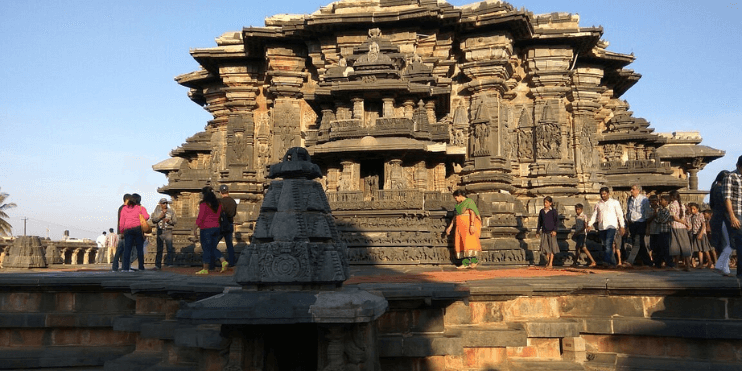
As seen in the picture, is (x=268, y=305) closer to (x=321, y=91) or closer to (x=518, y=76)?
(x=321, y=91)

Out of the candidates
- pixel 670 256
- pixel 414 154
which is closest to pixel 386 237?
pixel 414 154

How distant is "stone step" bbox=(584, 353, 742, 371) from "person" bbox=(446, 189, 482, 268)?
17.3ft

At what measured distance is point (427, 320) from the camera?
21.8 feet

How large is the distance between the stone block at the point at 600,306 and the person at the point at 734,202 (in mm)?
1450

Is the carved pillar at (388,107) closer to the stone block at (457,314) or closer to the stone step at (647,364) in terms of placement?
the stone block at (457,314)

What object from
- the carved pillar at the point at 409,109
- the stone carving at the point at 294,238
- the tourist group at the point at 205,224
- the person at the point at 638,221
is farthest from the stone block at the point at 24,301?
the person at the point at 638,221

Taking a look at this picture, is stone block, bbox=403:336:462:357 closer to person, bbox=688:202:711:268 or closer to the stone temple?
the stone temple

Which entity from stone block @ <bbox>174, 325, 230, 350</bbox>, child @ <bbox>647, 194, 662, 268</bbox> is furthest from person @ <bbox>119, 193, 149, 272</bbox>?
child @ <bbox>647, 194, 662, 268</bbox>

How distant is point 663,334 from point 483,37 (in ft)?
44.3

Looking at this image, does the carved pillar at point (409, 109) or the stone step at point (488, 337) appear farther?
the carved pillar at point (409, 109)

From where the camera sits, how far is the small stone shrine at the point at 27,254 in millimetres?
16172

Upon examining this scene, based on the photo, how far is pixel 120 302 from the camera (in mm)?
8367

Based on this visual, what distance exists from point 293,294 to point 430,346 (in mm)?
2002

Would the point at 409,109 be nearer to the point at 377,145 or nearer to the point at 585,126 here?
the point at 377,145
